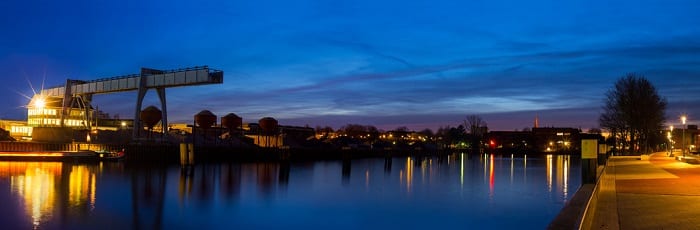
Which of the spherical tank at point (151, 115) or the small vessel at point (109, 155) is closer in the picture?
the small vessel at point (109, 155)

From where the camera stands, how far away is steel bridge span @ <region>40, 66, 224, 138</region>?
58.0m

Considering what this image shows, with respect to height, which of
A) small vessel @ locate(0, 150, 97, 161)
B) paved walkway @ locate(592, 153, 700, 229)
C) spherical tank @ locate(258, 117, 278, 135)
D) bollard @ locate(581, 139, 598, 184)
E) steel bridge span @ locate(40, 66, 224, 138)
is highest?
steel bridge span @ locate(40, 66, 224, 138)

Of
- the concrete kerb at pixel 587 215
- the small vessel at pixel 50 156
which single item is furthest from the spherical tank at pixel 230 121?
the concrete kerb at pixel 587 215

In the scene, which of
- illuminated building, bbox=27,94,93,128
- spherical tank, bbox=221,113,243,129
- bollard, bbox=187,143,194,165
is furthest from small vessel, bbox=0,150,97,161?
spherical tank, bbox=221,113,243,129

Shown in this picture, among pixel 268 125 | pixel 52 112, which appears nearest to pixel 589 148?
pixel 268 125

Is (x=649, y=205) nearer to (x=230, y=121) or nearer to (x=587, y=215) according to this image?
(x=587, y=215)

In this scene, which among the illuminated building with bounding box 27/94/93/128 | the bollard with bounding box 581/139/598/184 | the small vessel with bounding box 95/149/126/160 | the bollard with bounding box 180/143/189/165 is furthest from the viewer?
the illuminated building with bounding box 27/94/93/128

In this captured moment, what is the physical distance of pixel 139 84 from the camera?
222ft

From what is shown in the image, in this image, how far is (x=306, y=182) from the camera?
1592 inches

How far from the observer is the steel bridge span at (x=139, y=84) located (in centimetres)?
5797

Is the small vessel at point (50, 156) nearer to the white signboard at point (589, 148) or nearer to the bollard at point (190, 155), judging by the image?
the bollard at point (190, 155)

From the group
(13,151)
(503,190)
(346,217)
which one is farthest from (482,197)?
(13,151)

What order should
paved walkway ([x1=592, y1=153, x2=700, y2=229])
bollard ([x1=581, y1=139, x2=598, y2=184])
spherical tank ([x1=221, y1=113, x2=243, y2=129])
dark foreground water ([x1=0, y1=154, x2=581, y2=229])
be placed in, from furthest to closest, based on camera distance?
spherical tank ([x1=221, y1=113, x2=243, y2=129]) < bollard ([x1=581, y1=139, x2=598, y2=184]) < dark foreground water ([x1=0, y1=154, x2=581, y2=229]) < paved walkway ([x1=592, y1=153, x2=700, y2=229])

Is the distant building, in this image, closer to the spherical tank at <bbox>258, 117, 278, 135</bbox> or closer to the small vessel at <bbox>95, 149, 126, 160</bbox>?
the spherical tank at <bbox>258, 117, 278, 135</bbox>
